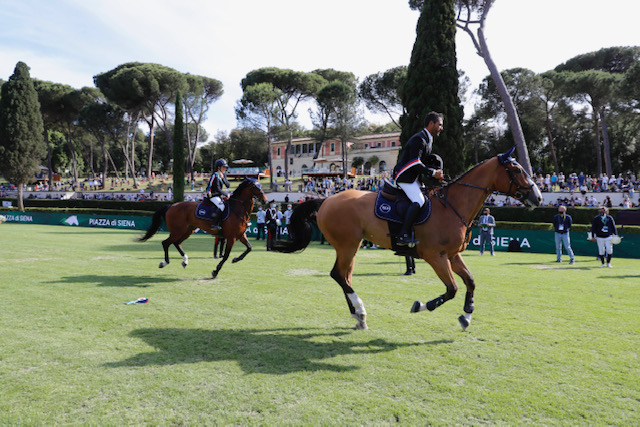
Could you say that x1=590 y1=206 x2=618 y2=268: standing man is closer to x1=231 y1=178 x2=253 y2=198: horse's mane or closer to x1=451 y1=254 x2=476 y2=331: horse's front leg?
x1=451 y1=254 x2=476 y2=331: horse's front leg

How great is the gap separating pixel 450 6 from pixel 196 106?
44.1 metres

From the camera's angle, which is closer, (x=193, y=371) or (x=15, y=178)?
(x=193, y=371)

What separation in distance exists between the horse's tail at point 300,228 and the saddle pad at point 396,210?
1650 mm

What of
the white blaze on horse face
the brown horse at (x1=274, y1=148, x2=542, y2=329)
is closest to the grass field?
the white blaze on horse face

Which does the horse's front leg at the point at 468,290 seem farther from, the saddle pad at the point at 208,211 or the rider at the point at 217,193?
the rider at the point at 217,193

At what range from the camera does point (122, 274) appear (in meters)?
10.4

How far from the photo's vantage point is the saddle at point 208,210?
415 inches

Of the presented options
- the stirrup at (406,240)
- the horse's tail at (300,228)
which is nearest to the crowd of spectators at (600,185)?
the horse's tail at (300,228)

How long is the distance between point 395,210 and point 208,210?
6257 millimetres

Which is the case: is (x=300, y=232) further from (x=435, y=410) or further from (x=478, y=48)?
(x=478, y=48)

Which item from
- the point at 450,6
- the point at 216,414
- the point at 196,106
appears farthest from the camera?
the point at 196,106

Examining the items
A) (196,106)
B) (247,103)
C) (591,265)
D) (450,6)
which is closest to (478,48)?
(450,6)

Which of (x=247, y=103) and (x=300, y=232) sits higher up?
(x=247, y=103)

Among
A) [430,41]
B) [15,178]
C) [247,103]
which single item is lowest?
[15,178]
